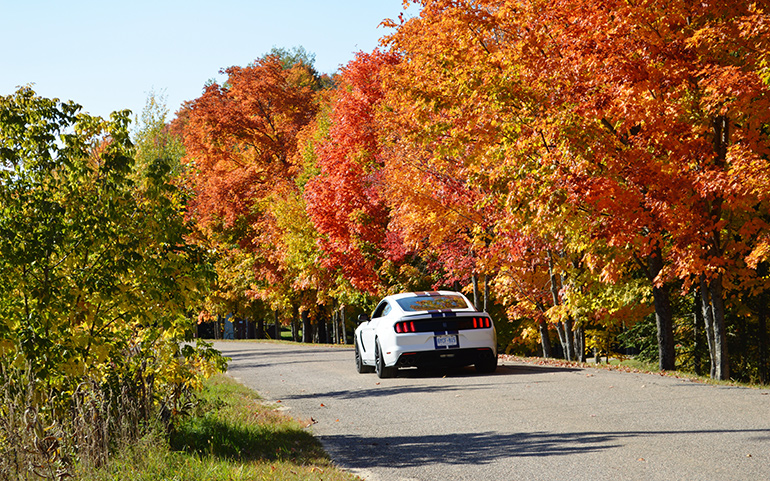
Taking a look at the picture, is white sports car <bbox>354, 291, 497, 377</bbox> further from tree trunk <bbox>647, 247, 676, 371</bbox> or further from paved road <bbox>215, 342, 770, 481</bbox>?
tree trunk <bbox>647, 247, 676, 371</bbox>

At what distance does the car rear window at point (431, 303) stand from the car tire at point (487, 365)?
3.45 ft

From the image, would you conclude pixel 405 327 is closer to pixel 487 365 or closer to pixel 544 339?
pixel 487 365

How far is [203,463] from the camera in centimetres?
720

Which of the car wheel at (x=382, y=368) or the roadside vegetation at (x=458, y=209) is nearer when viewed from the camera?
Answer: the roadside vegetation at (x=458, y=209)

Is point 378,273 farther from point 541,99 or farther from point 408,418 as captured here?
point 408,418

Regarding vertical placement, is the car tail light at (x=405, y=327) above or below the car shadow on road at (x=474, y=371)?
above

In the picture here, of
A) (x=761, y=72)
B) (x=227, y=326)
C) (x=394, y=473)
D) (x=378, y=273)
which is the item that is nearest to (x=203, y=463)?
(x=394, y=473)

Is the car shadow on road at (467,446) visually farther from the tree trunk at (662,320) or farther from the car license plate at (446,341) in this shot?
the tree trunk at (662,320)

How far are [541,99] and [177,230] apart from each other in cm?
974

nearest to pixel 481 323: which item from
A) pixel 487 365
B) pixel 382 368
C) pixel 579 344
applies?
pixel 487 365

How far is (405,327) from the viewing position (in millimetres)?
14195

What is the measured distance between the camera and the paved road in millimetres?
6664

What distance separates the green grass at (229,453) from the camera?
22.0 ft

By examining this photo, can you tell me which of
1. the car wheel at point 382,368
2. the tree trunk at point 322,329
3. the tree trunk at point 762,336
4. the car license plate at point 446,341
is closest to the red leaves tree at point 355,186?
the tree trunk at point 762,336
